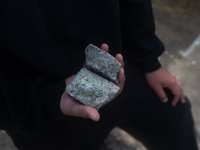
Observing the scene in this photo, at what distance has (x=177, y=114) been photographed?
149 cm

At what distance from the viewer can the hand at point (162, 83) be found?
1476 mm

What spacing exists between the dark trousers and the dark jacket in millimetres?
182

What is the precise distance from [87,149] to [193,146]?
0.88 metres

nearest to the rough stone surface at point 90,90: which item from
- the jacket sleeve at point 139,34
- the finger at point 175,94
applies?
the jacket sleeve at point 139,34

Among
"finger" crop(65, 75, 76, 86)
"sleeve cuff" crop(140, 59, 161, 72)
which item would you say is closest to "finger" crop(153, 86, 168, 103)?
"sleeve cuff" crop(140, 59, 161, 72)

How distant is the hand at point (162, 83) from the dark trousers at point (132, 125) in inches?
1.4

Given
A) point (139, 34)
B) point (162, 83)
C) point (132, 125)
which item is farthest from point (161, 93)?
point (139, 34)

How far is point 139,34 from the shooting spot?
1.38m

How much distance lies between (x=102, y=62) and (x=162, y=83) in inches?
23.2

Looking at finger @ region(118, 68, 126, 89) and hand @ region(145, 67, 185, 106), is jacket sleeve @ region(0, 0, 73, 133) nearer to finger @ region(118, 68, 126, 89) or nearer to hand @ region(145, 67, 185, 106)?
finger @ region(118, 68, 126, 89)

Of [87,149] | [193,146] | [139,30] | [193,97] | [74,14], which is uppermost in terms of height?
[74,14]

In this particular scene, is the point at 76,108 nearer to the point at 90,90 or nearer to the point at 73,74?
the point at 90,90

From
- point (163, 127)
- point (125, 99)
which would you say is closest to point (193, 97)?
point (163, 127)

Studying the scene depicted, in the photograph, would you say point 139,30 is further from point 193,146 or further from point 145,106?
point 193,146
